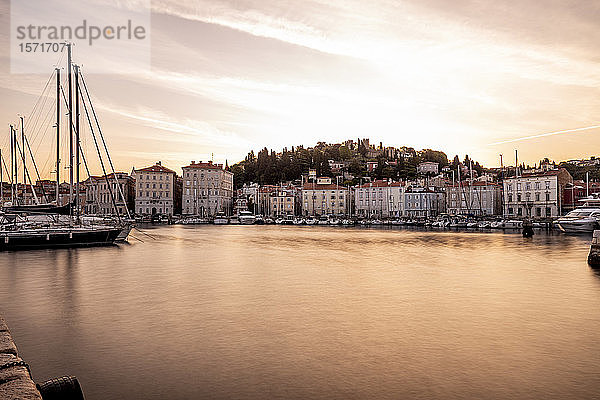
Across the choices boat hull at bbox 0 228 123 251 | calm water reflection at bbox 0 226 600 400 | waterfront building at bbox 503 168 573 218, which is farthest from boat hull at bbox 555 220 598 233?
boat hull at bbox 0 228 123 251

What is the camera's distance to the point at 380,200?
112 metres

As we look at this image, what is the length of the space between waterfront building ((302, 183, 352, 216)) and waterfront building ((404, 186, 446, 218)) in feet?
49.9

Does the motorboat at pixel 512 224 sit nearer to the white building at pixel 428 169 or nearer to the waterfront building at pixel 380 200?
the waterfront building at pixel 380 200

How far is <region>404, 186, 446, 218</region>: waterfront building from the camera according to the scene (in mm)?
107750

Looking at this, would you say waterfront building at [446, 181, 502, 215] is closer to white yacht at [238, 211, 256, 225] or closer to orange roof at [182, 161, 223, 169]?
white yacht at [238, 211, 256, 225]

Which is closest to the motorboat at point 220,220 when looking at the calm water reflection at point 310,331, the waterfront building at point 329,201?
the waterfront building at point 329,201

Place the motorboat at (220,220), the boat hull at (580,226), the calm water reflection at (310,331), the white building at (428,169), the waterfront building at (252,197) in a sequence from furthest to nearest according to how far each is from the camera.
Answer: the white building at (428,169)
the waterfront building at (252,197)
the motorboat at (220,220)
the boat hull at (580,226)
the calm water reflection at (310,331)

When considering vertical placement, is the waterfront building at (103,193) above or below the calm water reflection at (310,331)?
above

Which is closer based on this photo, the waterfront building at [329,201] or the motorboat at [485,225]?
the motorboat at [485,225]

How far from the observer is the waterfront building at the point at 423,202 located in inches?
4242

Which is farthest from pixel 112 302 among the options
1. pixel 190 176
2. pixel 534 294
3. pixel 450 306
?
pixel 190 176

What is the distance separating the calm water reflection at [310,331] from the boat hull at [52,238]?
10.8 m

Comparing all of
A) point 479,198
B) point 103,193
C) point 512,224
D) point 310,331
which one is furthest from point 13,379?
point 103,193

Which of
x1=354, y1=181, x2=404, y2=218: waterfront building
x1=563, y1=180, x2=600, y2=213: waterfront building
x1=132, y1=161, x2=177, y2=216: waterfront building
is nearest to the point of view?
x1=563, y1=180, x2=600, y2=213: waterfront building
